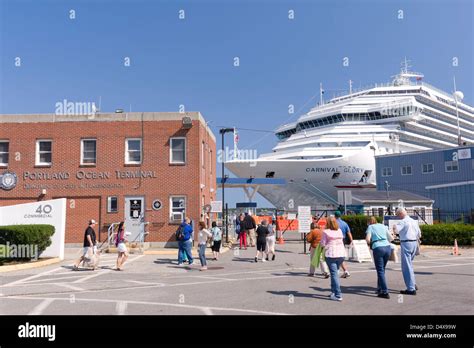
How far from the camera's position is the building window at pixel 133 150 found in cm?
1938

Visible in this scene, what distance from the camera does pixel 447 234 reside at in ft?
62.4

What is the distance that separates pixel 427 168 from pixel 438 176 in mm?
1188

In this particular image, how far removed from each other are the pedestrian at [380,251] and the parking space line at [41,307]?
6085 mm

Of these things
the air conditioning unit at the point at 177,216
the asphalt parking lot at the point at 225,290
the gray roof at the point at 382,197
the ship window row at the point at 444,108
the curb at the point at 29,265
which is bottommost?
the asphalt parking lot at the point at 225,290

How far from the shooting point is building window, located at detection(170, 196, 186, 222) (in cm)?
1889

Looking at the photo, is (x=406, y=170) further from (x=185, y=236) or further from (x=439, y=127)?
(x=185, y=236)

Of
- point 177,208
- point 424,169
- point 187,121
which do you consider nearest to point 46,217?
point 177,208

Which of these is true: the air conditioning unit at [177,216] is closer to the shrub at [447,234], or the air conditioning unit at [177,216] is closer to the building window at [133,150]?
the building window at [133,150]

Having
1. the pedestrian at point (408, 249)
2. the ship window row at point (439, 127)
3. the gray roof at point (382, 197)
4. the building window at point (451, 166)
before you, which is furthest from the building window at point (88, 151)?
the ship window row at point (439, 127)

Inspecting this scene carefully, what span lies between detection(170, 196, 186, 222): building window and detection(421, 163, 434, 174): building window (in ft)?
76.6

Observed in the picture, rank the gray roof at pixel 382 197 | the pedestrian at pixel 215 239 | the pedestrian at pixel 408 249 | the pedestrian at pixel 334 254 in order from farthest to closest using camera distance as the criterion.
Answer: the gray roof at pixel 382 197
the pedestrian at pixel 215 239
the pedestrian at pixel 408 249
the pedestrian at pixel 334 254

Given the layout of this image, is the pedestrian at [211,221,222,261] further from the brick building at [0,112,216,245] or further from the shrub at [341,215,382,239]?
the shrub at [341,215,382,239]
